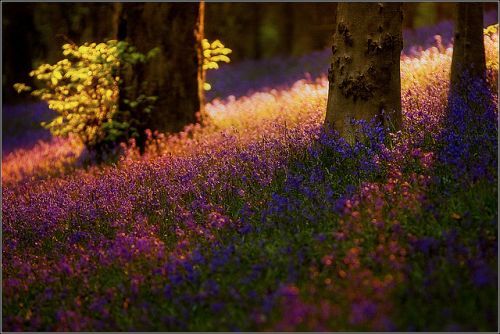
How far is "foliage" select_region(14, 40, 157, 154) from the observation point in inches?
334

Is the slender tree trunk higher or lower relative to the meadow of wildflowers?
higher

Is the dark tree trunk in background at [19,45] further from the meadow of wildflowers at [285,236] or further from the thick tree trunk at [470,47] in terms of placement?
the thick tree trunk at [470,47]

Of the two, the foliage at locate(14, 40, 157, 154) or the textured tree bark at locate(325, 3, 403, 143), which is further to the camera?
the foliage at locate(14, 40, 157, 154)

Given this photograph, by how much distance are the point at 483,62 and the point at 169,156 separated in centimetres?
384

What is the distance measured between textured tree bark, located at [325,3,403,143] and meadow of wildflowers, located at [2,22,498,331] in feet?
0.93

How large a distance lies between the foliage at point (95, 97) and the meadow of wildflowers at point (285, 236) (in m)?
2.44

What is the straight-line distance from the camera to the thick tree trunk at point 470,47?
6410 millimetres

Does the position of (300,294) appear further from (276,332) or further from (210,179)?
(210,179)

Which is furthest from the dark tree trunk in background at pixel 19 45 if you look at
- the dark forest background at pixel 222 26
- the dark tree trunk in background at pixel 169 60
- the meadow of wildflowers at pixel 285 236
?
the meadow of wildflowers at pixel 285 236

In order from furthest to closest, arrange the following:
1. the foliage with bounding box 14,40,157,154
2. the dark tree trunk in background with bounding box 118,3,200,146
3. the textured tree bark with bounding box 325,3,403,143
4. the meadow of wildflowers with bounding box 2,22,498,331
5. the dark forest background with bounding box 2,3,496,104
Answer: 1. the dark forest background with bounding box 2,3,496,104
2. the dark tree trunk in background with bounding box 118,3,200,146
3. the foliage with bounding box 14,40,157,154
4. the textured tree bark with bounding box 325,3,403,143
5. the meadow of wildflowers with bounding box 2,22,498,331

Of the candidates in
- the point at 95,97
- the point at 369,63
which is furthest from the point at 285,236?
the point at 95,97

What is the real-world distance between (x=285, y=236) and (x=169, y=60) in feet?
18.3

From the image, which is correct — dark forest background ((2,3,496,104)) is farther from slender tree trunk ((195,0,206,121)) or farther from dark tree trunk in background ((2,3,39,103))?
slender tree trunk ((195,0,206,121))

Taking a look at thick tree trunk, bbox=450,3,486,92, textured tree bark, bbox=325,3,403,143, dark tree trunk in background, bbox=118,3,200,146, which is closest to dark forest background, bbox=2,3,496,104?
dark tree trunk in background, bbox=118,3,200,146
